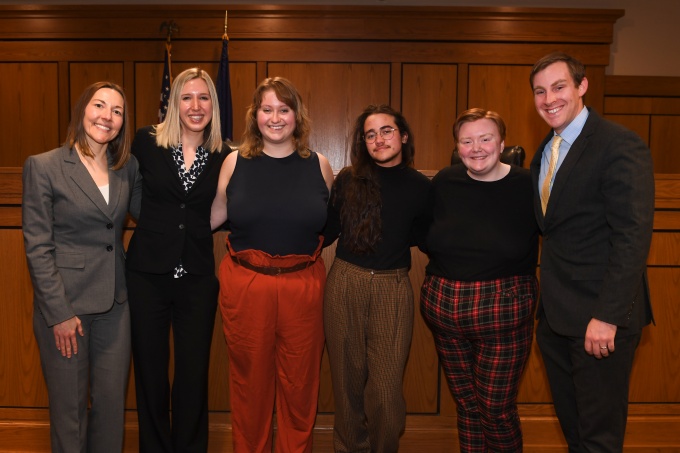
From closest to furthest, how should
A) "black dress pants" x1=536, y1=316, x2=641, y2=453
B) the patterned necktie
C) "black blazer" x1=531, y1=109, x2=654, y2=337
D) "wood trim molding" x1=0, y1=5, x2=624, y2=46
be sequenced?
"black blazer" x1=531, y1=109, x2=654, y2=337
"black dress pants" x1=536, y1=316, x2=641, y2=453
the patterned necktie
"wood trim molding" x1=0, y1=5, x2=624, y2=46

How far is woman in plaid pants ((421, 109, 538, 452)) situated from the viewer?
6.70ft

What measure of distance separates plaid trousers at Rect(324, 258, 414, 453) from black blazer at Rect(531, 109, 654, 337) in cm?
55

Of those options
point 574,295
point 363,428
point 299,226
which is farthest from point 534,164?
point 363,428

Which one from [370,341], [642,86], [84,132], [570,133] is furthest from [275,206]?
[642,86]

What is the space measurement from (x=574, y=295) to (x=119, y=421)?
1.71 meters

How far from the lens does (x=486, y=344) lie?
81.8 inches

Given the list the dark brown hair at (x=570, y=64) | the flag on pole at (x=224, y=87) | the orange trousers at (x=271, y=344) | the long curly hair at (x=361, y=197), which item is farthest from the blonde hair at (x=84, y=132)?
the flag on pole at (x=224, y=87)

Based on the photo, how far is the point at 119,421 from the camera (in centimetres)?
215

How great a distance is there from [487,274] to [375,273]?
1.38ft

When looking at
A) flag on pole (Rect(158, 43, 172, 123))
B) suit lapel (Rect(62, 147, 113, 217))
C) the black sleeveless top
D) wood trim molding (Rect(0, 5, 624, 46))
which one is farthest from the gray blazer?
wood trim molding (Rect(0, 5, 624, 46))

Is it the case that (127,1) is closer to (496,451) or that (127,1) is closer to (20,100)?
(20,100)

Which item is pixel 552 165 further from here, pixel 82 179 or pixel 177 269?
pixel 82 179

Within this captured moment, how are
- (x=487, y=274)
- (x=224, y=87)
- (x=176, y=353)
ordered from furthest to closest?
(x=224, y=87)
(x=176, y=353)
(x=487, y=274)

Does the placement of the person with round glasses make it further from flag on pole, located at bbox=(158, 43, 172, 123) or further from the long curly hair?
flag on pole, located at bbox=(158, 43, 172, 123)
